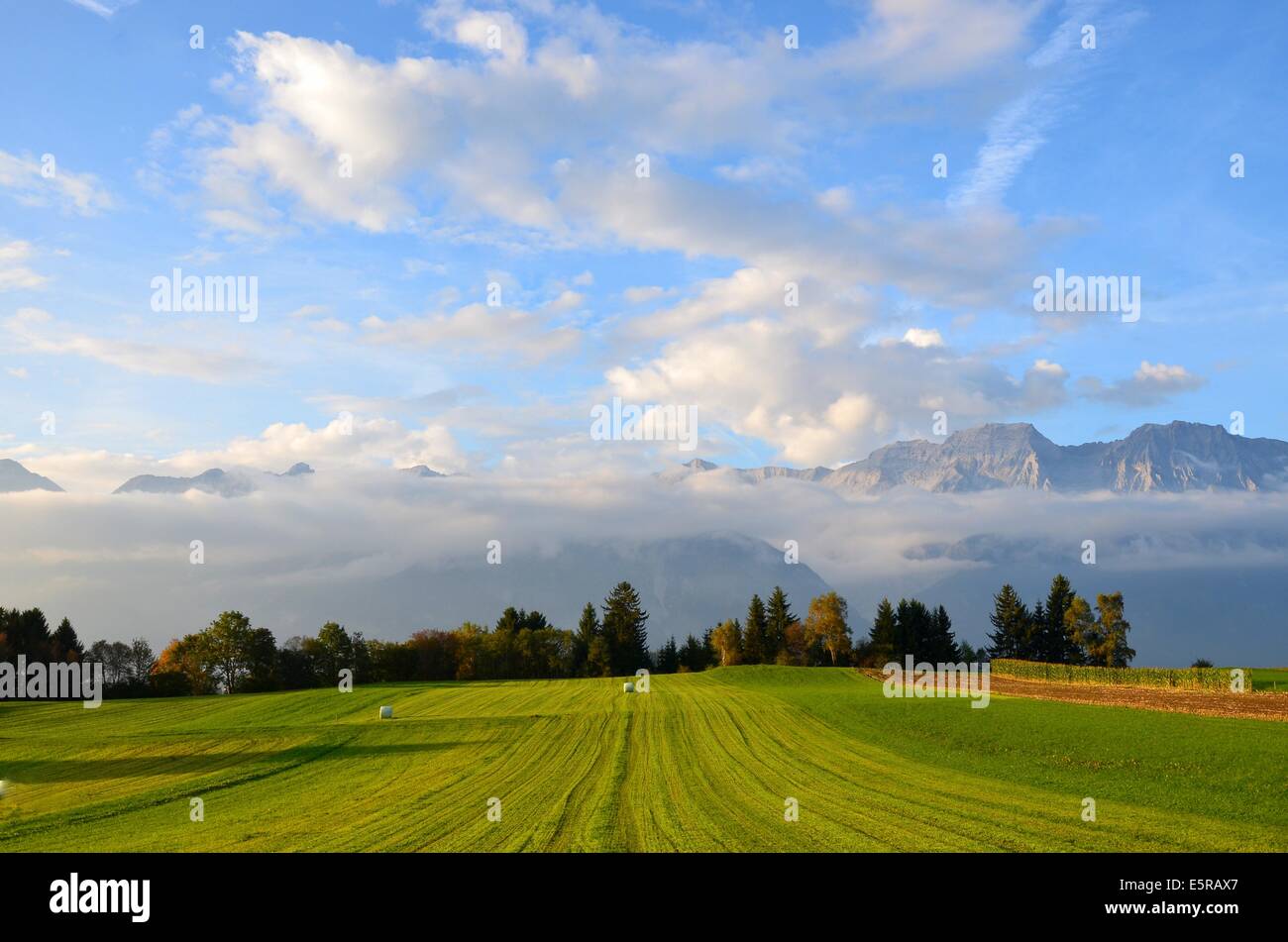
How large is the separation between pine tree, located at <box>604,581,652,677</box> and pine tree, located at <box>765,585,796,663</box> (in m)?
22.4

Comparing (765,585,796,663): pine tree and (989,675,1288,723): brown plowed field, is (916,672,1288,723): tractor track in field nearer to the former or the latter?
(989,675,1288,723): brown plowed field

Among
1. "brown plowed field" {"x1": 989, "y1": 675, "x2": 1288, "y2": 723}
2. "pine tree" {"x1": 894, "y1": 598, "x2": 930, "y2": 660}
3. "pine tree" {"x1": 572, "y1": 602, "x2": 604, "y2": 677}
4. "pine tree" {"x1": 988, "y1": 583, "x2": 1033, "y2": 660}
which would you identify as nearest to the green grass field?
"brown plowed field" {"x1": 989, "y1": 675, "x2": 1288, "y2": 723}

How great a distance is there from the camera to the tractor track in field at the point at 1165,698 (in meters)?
51.5

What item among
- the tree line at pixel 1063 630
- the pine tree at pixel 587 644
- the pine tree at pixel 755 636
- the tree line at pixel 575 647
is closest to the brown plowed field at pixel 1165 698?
the tree line at pixel 575 647

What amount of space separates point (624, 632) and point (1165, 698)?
9546 cm

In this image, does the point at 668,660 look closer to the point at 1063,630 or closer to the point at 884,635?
the point at 884,635

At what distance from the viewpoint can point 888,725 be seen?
5334 centimetres

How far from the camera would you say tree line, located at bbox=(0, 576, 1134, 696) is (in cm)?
11706

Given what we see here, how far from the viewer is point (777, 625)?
146 metres

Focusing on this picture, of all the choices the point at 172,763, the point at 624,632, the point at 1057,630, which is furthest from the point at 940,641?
the point at 172,763

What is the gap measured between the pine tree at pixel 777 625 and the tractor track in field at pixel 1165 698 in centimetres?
5721

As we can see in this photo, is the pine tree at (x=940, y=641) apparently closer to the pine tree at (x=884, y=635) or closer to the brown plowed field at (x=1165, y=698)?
the pine tree at (x=884, y=635)
